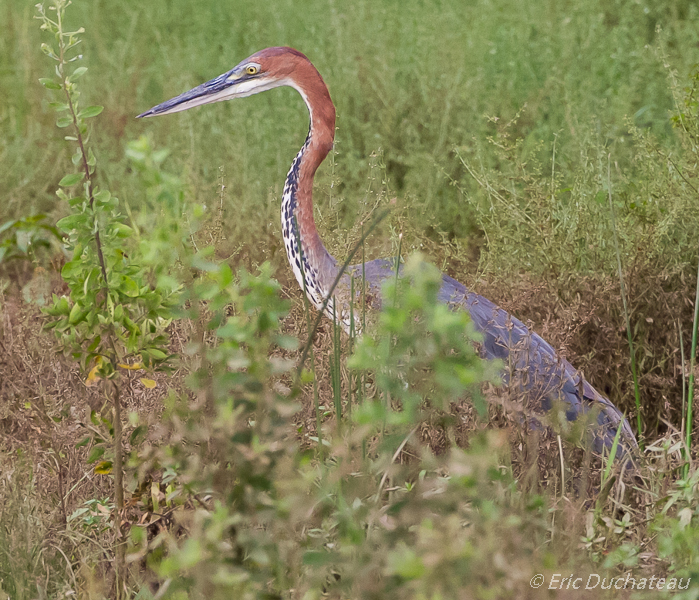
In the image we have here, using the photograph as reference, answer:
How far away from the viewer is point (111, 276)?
1.90 metres

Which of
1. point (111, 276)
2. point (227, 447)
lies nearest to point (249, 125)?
point (111, 276)

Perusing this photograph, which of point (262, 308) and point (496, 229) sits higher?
point (262, 308)

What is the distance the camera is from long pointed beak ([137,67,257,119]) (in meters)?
3.28

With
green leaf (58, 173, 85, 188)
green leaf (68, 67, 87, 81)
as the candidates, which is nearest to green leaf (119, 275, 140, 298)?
green leaf (58, 173, 85, 188)

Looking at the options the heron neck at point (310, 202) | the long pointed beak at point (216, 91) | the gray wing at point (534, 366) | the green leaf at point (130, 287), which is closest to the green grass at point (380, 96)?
the heron neck at point (310, 202)

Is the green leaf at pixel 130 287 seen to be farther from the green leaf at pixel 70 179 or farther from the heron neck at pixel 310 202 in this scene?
the heron neck at pixel 310 202

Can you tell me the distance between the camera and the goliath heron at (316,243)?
8.58ft

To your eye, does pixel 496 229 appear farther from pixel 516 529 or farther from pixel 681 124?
pixel 516 529

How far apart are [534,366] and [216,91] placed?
159 cm

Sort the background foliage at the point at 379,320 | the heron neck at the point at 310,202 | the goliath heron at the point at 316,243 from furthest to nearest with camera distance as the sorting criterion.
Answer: the heron neck at the point at 310,202 < the goliath heron at the point at 316,243 < the background foliage at the point at 379,320

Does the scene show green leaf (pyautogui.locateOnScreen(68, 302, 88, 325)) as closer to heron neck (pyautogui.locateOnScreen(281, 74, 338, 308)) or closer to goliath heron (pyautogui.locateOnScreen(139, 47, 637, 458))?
goliath heron (pyautogui.locateOnScreen(139, 47, 637, 458))

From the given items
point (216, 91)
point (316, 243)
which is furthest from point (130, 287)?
point (216, 91)

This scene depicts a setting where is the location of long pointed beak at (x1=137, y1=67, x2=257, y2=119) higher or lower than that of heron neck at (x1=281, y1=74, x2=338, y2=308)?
higher

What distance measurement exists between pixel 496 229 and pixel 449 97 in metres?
1.34
